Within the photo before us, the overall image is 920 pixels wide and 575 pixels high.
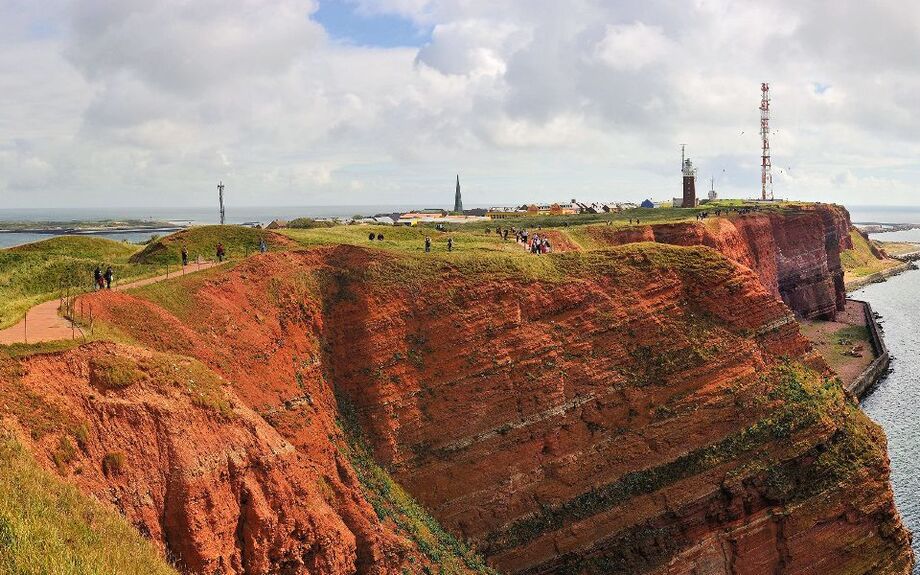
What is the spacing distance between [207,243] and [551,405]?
23302 millimetres

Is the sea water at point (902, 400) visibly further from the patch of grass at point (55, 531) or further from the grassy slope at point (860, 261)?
the patch of grass at point (55, 531)

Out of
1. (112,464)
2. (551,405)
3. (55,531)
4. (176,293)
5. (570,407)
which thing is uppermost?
(176,293)

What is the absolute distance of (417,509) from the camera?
30719mm

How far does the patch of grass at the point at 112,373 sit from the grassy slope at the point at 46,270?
4996 millimetres

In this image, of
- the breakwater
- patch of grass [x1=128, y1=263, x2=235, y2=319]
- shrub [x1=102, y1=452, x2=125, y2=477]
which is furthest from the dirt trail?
the breakwater

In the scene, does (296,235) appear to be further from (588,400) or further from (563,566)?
(563,566)

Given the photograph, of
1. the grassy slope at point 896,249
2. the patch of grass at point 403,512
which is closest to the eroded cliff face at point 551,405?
the patch of grass at point 403,512

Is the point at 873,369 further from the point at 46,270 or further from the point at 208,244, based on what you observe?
the point at 46,270

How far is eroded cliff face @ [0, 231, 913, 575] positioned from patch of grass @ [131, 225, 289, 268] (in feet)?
27.6

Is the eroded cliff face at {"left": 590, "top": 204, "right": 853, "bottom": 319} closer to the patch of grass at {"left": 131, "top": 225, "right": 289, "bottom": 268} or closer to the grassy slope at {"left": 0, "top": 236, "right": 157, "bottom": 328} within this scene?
the patch of grass at {"left": 131, "top": 225, "right": 289, "bottom": 268}

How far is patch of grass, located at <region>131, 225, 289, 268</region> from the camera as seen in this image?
42219 millimetres

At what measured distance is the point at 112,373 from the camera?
20.5 meters

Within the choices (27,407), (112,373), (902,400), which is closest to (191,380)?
(112,373)

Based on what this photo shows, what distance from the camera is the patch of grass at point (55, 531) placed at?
12969 millimetres
